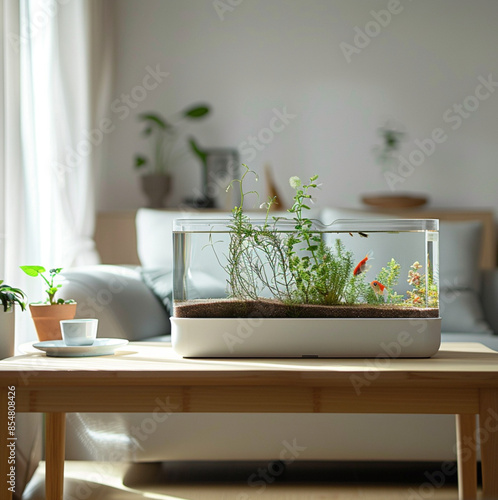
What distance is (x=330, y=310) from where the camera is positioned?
1.46 m

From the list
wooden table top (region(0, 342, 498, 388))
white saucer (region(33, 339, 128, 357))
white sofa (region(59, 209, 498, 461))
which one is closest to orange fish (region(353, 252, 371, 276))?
wooden table top (region(0, 342, 498, 388))

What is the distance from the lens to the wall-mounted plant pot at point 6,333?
1604mm

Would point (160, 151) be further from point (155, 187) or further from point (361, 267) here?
point (361, 267)

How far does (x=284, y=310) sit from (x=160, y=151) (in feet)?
8.66

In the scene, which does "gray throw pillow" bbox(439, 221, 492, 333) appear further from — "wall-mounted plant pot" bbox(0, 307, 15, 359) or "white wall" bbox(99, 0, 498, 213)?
"wall-mounted plant pot" bbox(0, 307, 15, 359)

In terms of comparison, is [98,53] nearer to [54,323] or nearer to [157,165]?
[157,165]

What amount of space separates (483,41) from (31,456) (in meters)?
3.27

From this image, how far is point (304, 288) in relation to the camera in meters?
1.48

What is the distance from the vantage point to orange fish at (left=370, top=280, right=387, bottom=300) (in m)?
1.48

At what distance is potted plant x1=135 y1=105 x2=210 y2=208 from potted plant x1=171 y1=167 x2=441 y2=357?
232 centimetres

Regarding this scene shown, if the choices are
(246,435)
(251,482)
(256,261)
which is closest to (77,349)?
(256,261)

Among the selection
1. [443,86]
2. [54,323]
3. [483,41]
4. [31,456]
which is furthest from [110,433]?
[483,41]

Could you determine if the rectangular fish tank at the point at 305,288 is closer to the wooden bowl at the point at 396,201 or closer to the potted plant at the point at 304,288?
the potted plant at the point at 304,288

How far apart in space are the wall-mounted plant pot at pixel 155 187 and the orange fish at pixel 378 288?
247 centimetres
